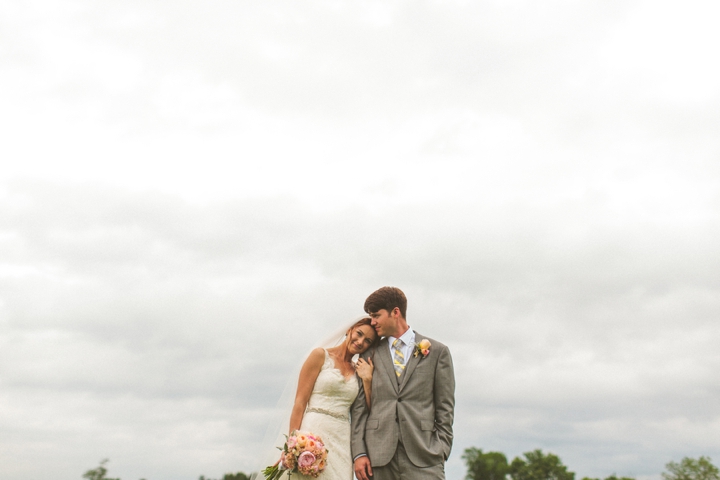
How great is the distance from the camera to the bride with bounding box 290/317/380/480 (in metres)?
9.06

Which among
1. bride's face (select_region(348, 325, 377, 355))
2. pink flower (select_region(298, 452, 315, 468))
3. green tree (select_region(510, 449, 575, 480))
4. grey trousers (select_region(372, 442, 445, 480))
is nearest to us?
pink flower (select_region(298, 452, 315, 468))

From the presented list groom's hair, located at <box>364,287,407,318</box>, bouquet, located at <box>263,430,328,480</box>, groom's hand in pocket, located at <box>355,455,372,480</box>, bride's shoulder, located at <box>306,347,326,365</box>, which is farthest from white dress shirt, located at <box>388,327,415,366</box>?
bouquet, located at <box>263,430,328,480</box>

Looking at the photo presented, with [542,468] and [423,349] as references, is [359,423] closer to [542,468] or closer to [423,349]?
[423,349]

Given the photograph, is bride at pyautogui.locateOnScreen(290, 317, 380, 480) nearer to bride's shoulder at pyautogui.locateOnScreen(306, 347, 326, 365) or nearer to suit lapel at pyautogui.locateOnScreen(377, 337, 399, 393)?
bride's shoulder at pyautogui.locateOnScreen(306, 347, 326, 365)

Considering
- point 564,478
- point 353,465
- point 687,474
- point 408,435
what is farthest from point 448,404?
point 564,478

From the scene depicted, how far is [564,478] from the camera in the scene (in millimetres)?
112750

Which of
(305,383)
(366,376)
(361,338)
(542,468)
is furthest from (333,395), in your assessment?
(542,468)

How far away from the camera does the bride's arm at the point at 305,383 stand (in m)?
9.23

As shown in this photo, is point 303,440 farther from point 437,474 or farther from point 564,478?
point 564,478

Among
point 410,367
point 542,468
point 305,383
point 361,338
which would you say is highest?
point 542,468

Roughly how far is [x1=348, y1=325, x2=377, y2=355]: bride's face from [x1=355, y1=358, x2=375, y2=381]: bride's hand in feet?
0.64

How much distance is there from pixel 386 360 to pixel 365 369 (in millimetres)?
331

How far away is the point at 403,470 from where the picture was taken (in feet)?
28.1

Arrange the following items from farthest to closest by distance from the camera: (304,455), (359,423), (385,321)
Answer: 1. (385,321)
2. (359,423)
3. (304,455)
